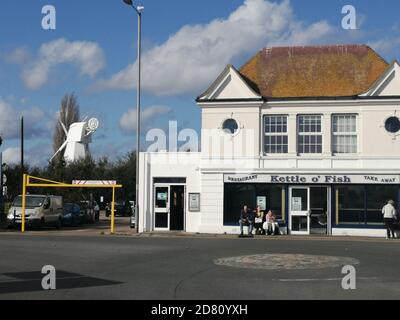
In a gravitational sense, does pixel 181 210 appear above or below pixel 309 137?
below

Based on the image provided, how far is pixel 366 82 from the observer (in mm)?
31391

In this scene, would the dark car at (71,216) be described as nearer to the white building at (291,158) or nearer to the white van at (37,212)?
the white van at (37,212)

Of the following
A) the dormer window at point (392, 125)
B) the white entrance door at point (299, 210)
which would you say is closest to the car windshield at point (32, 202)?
the white entrance door at point (299, 210)

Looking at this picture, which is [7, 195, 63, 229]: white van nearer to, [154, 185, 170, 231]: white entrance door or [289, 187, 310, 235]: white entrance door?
[154, 185, 170, 231]: white entrance door

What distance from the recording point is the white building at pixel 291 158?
3017 centimetres

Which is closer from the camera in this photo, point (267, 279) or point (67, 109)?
point (267, 279)

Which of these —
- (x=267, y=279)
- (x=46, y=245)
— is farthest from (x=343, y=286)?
(x=46, y=245)

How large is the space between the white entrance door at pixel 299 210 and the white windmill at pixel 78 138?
57.6 metres

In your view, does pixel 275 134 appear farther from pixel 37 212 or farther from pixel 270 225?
pixel 37 212

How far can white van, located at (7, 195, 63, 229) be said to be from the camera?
32.9 meters
